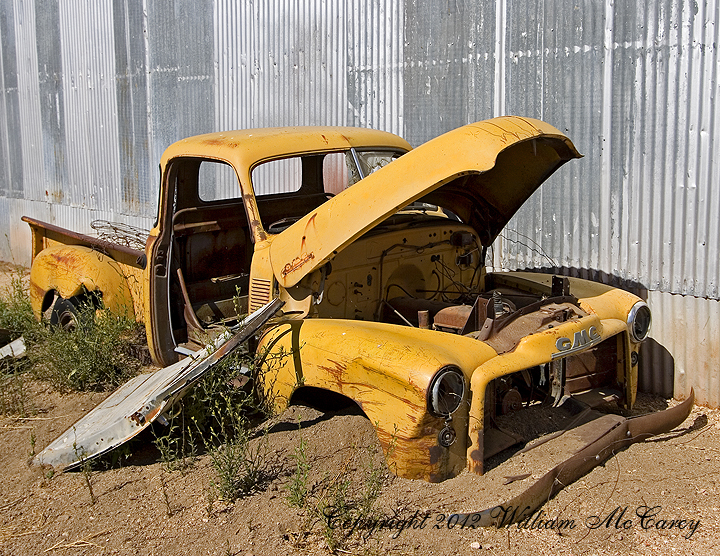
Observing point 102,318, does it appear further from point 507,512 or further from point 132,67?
point 132,67

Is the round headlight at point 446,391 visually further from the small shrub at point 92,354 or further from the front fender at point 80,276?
the front fender at point 80,276

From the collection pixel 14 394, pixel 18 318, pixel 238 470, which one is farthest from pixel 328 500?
pixel 18 318

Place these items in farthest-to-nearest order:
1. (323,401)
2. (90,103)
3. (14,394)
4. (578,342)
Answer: (90,103) → (14,394) → (323,401) → (578,342)

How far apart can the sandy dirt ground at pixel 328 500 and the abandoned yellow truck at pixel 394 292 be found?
0.50ft

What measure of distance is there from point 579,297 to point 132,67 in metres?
8.09

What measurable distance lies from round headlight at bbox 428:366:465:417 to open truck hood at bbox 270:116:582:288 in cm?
94

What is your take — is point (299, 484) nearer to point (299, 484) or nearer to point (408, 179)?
point (299, 484)

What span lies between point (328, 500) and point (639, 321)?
2.38m

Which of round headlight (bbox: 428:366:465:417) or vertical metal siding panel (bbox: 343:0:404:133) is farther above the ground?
vertical metal siding panel (bbox: 343:0:404:133)

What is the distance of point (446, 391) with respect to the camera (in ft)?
12.0

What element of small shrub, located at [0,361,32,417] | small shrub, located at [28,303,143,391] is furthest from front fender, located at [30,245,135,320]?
small shrub, located at [0,361,32,417]

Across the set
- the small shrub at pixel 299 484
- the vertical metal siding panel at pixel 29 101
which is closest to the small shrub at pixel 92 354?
the small shrub at pixel 299 484

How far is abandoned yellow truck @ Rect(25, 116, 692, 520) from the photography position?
3.79 metres

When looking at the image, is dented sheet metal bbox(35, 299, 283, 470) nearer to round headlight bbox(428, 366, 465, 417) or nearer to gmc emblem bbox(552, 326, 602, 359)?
round headlight bbox(428, 366, 465, 417)
